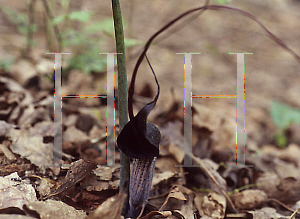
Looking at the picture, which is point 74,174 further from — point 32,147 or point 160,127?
point 160,127

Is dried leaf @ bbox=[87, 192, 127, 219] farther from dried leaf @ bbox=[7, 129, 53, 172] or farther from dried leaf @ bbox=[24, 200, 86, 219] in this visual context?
dried leaf @ bbox=[7, 129, 53, 172]

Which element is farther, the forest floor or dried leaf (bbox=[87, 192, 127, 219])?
the forest floor

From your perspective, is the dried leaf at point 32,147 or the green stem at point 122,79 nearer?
the green stem at point 122,79

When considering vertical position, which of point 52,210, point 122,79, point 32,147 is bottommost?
point 52,210

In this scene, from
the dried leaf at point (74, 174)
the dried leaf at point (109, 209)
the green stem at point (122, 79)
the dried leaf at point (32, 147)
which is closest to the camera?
the dried leaf at point (109, 209)

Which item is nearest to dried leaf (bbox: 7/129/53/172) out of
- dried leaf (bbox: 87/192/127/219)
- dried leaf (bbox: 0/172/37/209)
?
dried leaf (bbox: 0/172/37/209)

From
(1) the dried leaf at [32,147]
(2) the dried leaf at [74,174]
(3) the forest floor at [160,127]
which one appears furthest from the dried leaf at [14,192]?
(1) the dried leaf at [32,147]

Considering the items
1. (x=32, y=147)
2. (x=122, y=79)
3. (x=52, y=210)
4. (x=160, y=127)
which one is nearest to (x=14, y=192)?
(x=52, y=210)

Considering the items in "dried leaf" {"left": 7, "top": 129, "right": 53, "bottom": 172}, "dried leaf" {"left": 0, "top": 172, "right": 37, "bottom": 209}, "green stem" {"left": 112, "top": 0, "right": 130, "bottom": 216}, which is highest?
"green stem" {"left": 112, "top": 0, "right": 130, "bottom": 216}

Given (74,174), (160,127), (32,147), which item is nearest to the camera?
(74,174)

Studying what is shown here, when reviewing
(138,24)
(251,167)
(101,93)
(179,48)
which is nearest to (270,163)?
(251,167)

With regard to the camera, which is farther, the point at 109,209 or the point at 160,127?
the point at 160,127

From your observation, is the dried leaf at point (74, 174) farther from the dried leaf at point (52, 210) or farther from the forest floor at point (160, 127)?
the dried leaf at point (52, 210)

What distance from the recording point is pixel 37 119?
77.6 inches
